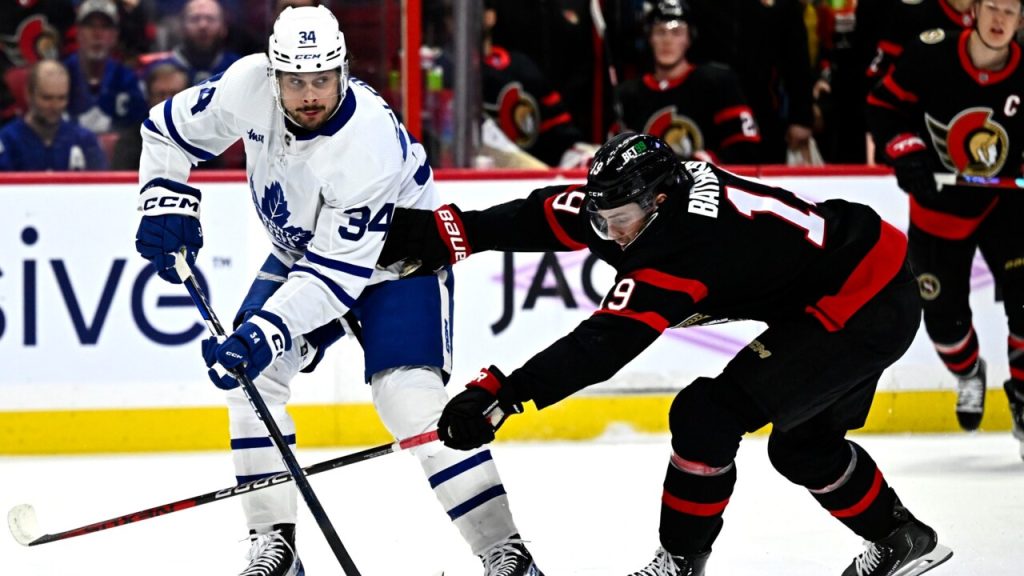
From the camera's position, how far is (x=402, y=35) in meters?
5.28

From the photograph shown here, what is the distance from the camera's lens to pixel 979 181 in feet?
15.3

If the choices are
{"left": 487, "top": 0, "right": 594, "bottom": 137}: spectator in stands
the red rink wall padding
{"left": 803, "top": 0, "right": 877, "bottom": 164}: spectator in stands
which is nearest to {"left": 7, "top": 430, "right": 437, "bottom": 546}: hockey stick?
the red rink wall padding

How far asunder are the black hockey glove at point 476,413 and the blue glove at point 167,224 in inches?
32.8

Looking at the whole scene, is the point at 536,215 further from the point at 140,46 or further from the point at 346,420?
the point at 140,46

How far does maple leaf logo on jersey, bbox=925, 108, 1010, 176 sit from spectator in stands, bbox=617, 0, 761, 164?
2.93 feet

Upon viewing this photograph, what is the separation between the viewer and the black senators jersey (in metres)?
4.71

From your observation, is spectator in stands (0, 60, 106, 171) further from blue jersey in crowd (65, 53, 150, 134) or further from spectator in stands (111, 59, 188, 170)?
spectator in stands (111, 59, 188, 170)

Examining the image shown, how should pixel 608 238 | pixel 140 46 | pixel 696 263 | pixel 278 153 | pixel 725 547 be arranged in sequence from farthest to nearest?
pixel 140 46 < pixel 725 547 < pixel 278 153 < pixel 608 238 < pixel 696 263

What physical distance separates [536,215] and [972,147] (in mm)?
1984

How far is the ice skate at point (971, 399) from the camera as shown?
484 cm

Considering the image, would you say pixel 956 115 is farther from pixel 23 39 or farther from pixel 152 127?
pixel 23 39

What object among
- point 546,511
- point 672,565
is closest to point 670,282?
point 672,565

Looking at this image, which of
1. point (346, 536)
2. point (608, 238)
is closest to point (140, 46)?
point (346, 536)

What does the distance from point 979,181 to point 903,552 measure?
1.79 meters
